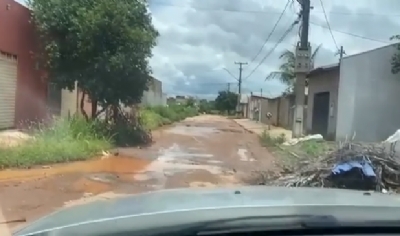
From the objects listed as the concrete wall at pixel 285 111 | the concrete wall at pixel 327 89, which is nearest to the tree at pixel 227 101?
the concrete wall at pixel 285 111

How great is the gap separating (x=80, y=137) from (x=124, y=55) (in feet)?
9.64

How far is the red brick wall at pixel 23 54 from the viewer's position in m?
17.6

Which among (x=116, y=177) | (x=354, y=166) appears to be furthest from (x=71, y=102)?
(x=354, y=166)

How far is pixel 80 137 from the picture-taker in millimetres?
16375

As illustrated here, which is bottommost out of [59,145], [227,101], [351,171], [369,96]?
[59,145]

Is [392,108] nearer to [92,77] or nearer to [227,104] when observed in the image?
[92,77]

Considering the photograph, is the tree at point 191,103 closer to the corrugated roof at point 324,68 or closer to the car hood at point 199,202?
the corrugated roof at point 324,68

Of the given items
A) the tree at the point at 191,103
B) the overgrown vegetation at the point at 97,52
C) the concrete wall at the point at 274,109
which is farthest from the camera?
the tree at the point at 191,103

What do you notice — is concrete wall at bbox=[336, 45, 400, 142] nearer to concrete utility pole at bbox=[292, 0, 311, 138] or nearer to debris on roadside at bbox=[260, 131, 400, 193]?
concrete utility pole at bbox=[292, 0, 311, 138]

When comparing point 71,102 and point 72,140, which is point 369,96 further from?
point 72,140

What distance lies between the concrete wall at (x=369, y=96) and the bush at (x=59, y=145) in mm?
9662

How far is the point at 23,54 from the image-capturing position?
19.0 m

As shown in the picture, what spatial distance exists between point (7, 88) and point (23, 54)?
144 centimetres

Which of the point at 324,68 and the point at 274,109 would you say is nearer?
the point at 324,68
